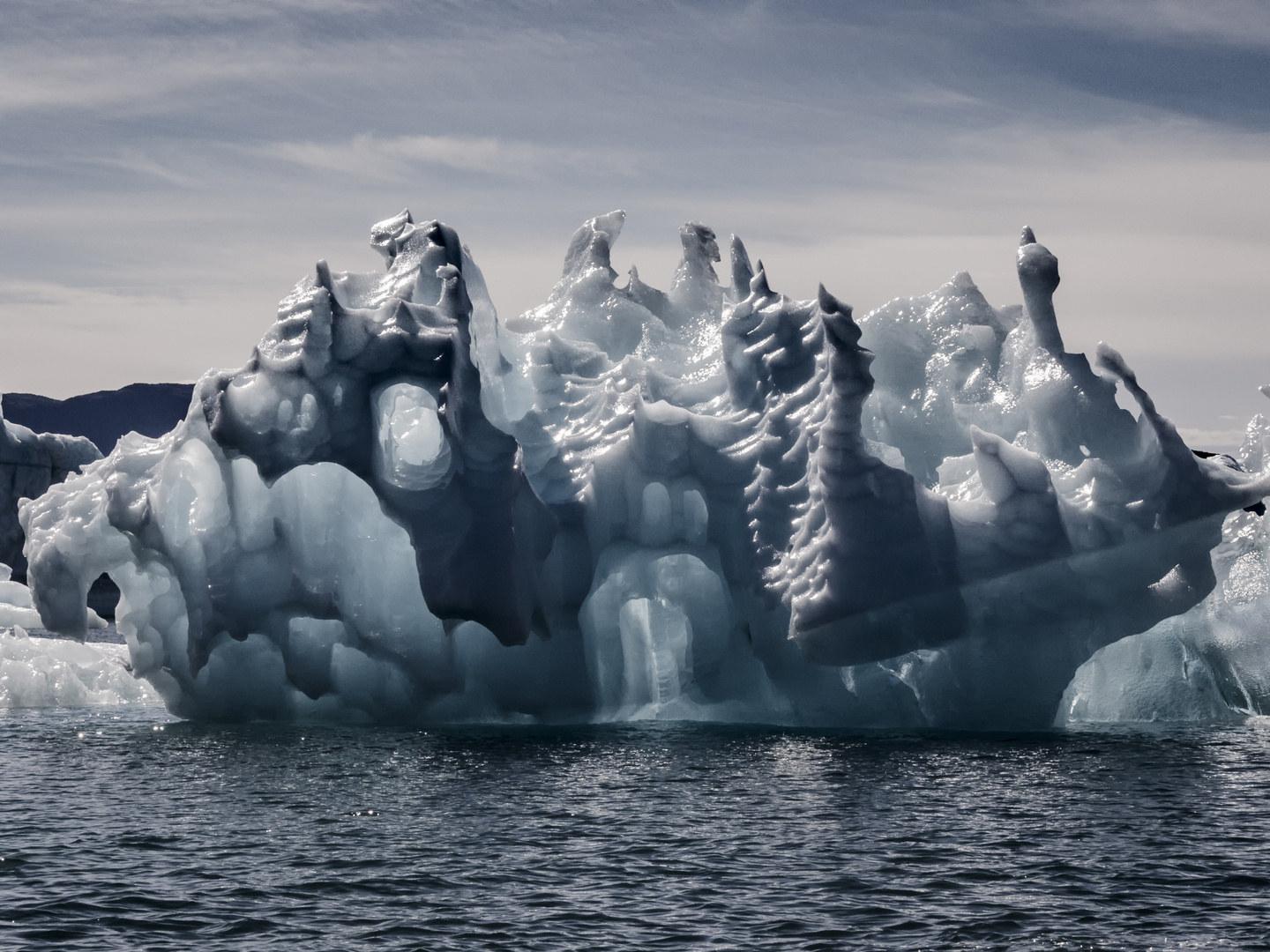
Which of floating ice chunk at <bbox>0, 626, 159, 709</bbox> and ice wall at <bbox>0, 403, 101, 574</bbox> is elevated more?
ice wall at <bbox>0, 403, 101, 574</bbox>

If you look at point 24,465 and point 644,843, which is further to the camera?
point 24,465

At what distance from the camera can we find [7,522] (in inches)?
2393

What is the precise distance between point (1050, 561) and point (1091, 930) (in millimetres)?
9558

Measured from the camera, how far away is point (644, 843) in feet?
53.6

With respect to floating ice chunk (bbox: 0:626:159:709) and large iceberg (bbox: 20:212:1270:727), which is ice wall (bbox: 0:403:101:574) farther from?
large iceberg (bbox: 20:212:1270:727)

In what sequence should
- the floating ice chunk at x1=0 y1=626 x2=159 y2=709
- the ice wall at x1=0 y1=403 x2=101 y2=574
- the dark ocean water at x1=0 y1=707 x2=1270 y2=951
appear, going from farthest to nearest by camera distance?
the ice wall at x1=0 y1=403 x2=101 y2=574
the floating ice chunk at x1=0 y1=626 x2=159 y2=709
the dark ocean water at x1=0 y1=707 x2=1270 y2=951

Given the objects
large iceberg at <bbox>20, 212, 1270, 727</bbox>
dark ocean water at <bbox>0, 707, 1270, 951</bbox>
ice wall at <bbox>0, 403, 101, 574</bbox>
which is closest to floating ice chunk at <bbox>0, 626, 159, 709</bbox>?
large iceberg at <bbox>20, 212, 1270, 727</bbox>

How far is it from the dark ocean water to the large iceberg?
5.35 ft

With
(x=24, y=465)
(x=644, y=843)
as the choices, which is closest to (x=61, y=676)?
(x=644, y=843)

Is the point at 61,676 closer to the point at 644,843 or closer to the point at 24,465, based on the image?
the point at 644,843

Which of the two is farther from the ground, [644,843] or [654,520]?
[654,520]

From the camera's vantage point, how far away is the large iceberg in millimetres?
22078

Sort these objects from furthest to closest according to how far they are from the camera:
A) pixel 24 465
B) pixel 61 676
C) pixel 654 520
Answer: pixel 24 465 → pixel 61 676 → pixel 654 520

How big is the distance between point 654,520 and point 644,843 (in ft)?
28.6
